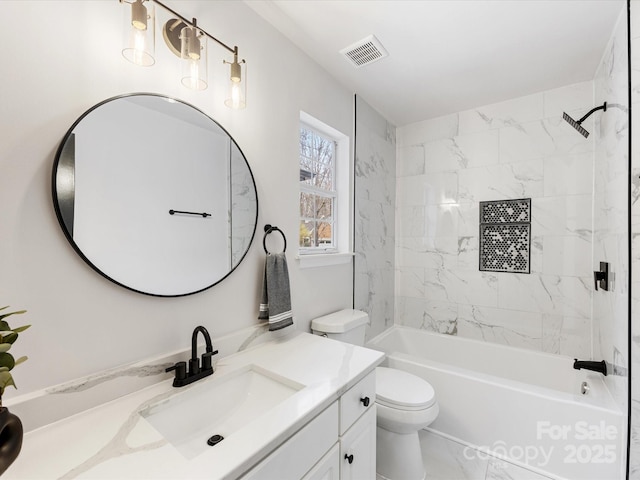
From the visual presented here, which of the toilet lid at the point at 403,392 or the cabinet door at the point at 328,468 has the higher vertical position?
the cabinet door at the point at 328,468

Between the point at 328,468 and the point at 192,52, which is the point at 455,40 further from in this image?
the point at 328,468

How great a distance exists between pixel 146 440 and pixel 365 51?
2.09 m

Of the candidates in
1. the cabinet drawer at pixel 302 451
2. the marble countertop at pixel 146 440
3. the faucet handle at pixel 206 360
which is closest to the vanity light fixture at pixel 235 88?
the faucet handle at pixel 206 360

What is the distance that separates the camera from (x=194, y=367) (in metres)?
1.10

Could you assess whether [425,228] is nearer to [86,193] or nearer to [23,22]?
[86,193]

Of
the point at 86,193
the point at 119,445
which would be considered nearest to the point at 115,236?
the point at 86,193

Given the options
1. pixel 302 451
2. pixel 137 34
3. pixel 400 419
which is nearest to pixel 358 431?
pixel 302 451

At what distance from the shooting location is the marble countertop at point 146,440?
673mm

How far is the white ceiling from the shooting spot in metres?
1.48

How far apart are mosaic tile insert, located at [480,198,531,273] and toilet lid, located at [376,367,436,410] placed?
4.21ft

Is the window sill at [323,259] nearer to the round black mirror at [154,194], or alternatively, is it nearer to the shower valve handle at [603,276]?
the round black mirror at [154,194]

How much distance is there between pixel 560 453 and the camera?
5.46 feet

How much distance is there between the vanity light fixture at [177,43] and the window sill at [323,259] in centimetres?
92

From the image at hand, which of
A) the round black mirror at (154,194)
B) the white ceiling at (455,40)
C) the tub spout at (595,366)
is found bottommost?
the tub spout at (595,366)
